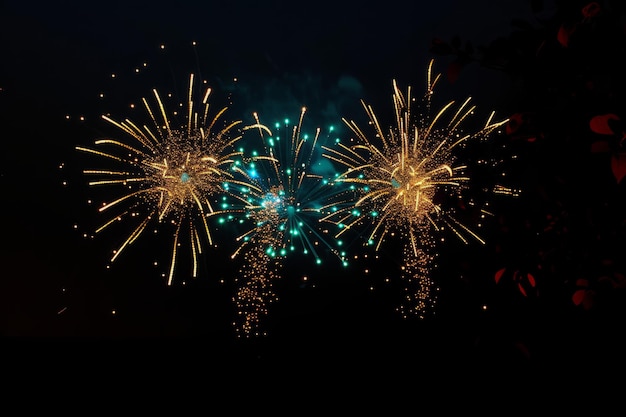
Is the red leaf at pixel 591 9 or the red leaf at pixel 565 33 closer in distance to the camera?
the red leaf at pixel 591 9

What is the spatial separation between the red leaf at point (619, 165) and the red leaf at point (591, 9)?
737mm

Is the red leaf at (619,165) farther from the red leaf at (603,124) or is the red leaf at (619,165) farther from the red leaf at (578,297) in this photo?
the red leaf at (578,297)

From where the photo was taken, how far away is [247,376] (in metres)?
4.77

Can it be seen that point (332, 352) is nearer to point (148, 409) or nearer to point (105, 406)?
point (148, 409)

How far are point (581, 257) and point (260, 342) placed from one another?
17.6 feet

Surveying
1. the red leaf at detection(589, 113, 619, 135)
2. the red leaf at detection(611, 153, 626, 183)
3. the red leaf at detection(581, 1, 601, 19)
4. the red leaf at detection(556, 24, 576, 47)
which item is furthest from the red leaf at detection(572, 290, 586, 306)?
the red leaf at detection(581, 1, 601, 19)

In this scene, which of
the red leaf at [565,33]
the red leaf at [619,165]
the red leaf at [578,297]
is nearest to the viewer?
the red leaf at [619,165]

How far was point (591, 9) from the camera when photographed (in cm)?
206

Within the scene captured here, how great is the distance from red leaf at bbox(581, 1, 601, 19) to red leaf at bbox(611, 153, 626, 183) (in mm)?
737

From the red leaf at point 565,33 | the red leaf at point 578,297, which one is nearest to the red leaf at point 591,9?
the red leaf at point 565,33

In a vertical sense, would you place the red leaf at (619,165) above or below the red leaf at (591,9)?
below

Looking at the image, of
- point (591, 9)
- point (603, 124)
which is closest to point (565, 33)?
point (591, 9)

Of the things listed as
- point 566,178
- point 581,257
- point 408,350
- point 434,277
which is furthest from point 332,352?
point 434,277

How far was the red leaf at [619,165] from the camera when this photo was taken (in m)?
2.03
